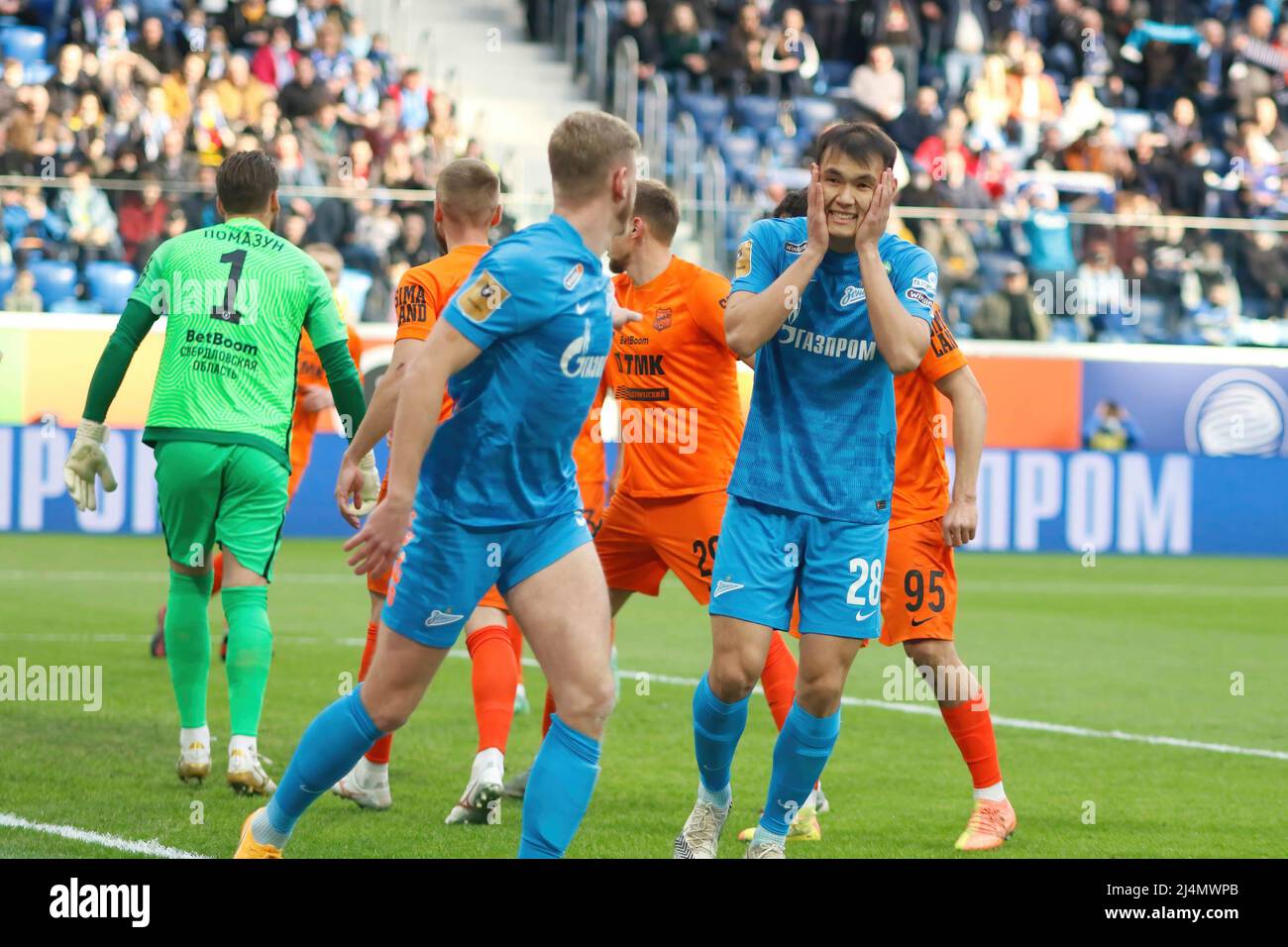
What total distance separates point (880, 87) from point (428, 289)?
19109 millimetres

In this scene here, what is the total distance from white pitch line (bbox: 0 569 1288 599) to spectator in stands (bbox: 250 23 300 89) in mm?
8351

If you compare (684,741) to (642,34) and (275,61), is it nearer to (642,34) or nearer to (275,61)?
(275,61)

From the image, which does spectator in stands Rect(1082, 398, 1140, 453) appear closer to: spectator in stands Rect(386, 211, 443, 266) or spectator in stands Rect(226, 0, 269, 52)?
spectator in stands Rect(386, 211, 443, 266)

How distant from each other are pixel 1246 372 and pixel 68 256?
13.4m

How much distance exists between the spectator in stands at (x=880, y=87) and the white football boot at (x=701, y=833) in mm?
19477

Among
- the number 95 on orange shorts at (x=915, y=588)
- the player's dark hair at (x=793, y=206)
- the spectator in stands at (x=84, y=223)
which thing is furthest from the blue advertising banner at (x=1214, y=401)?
the number 95 on orange shorts at (x=915, y=588)

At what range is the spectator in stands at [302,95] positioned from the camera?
68.6 ft

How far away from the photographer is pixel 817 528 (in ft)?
17.8

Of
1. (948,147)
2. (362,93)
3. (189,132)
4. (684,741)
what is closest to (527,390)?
(684,741)

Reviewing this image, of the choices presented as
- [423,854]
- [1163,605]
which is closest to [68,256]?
[1163,605]

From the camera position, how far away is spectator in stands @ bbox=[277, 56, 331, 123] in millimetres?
20922
